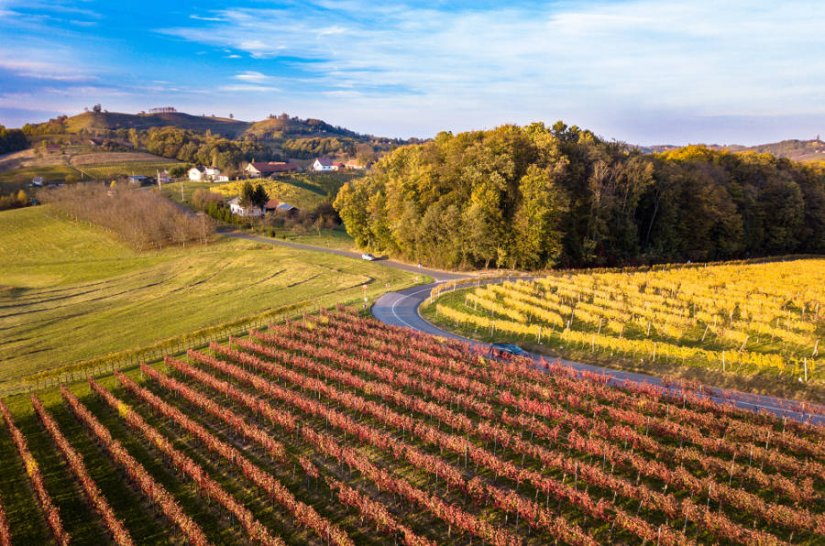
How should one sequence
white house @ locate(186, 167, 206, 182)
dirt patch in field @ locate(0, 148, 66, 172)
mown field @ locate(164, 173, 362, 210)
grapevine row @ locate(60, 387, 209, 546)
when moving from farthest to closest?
dirt patch in field @ locate(0, 148, 66, 172) → white house @ locate(186, 167, 206, 182) → mown field @ locate(164, 173, 362, 210) → grapevine row @ locate(60, 387, 209, 546)

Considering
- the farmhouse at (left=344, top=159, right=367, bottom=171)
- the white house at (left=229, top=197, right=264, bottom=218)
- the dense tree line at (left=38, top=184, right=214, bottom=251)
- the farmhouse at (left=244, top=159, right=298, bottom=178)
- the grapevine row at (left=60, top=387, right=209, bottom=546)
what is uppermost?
the farmhouse at (left=344, top=159, right=367, bottom=171)

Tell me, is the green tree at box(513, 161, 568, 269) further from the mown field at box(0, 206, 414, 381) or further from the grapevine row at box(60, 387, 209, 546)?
the grapevine row at box(60, 387, 209, 546)

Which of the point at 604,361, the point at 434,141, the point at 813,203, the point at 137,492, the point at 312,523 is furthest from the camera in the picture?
the point at 813,203

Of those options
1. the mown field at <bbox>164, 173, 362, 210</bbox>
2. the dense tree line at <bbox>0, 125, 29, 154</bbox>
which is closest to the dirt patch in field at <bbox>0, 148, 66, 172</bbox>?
the dense tree line at <bbox>0, 125, 29, 154</bbox>

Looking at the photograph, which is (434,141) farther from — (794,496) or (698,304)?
(794,496)

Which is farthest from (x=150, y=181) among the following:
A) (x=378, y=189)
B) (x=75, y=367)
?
(x=75, y=367)

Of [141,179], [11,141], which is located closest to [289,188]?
[141,179]

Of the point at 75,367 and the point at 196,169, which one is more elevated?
the point at 196,169
